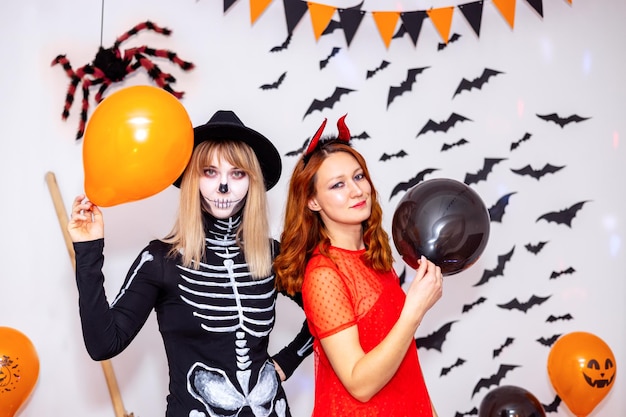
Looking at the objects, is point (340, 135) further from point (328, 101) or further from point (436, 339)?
point (436, 339)

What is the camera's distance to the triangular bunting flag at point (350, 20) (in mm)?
2918

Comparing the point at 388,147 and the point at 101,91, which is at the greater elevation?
the point at 101,91

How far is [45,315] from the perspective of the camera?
8.45ft

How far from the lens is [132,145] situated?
1.65 m

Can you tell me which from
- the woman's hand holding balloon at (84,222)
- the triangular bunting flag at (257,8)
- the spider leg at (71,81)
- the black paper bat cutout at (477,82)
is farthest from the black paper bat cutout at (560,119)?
the woman's hand holding balloon at (84,222)

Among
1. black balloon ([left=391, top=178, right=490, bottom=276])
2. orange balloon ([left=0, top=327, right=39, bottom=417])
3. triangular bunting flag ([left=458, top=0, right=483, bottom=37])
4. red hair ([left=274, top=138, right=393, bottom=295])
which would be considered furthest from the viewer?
triangular bunting flag ([left=458, top=0, right=483, bottom=37])

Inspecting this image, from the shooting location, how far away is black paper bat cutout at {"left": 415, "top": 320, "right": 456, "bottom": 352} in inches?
120

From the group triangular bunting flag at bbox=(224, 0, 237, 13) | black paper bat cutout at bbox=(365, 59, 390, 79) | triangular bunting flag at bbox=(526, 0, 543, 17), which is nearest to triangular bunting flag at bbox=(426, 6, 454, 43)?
black paper bat cutout at bbox=(365, 59, 390, 79)

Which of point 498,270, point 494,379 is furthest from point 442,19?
point 494,379

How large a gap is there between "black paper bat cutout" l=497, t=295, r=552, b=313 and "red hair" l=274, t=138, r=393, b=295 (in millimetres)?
1475

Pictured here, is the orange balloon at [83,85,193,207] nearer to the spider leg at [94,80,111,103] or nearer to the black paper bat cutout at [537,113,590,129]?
the spider leg at [94,80,111,103]

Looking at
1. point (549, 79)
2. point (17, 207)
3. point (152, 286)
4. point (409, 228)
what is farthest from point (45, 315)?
point (549, 79)

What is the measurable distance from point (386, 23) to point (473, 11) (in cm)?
43

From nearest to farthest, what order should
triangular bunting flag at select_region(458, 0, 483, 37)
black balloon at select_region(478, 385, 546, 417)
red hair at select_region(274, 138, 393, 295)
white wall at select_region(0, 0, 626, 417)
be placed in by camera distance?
red hair at select_region(274, 138, 393, 295) < black balloon at select_region(478, 385, 546, 417) < white wall at select_region(0, 0, 626, 417) < triangular bunting flag at select_region(458, 0, 483, 37)
